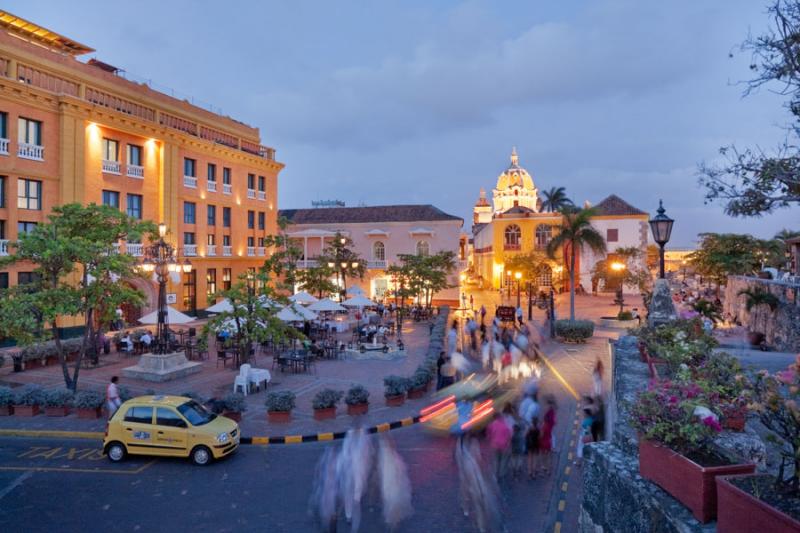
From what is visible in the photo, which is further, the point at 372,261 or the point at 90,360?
the point at 372,261

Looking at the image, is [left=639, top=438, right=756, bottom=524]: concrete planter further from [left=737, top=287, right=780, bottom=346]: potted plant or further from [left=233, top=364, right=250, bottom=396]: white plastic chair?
[left=737, top=287, right=780, bottom=346]: potted plant

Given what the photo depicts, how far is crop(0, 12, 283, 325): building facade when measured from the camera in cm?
2367

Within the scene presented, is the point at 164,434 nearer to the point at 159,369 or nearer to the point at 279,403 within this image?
the point at 279,403

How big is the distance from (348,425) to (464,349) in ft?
39.8

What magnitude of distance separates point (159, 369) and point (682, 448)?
16.9m

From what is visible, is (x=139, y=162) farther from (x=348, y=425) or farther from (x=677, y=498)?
(x=677, y=498)

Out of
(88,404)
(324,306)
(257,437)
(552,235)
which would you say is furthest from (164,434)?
(552,235)

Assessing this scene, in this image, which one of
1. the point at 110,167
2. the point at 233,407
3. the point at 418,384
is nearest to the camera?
the point at 233,407

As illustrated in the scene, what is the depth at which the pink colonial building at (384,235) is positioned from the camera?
46562mm

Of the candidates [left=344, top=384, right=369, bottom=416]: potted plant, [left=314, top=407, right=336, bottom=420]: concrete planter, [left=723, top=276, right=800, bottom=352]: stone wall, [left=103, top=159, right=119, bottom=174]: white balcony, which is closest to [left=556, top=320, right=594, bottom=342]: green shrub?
[left=723, top=276, right=800, bottom=352]: stone wall

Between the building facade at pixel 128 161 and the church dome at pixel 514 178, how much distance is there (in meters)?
69.7

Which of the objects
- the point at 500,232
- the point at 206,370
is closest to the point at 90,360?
the point at 206,370

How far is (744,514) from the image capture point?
3.19 m

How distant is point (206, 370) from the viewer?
19.2m
